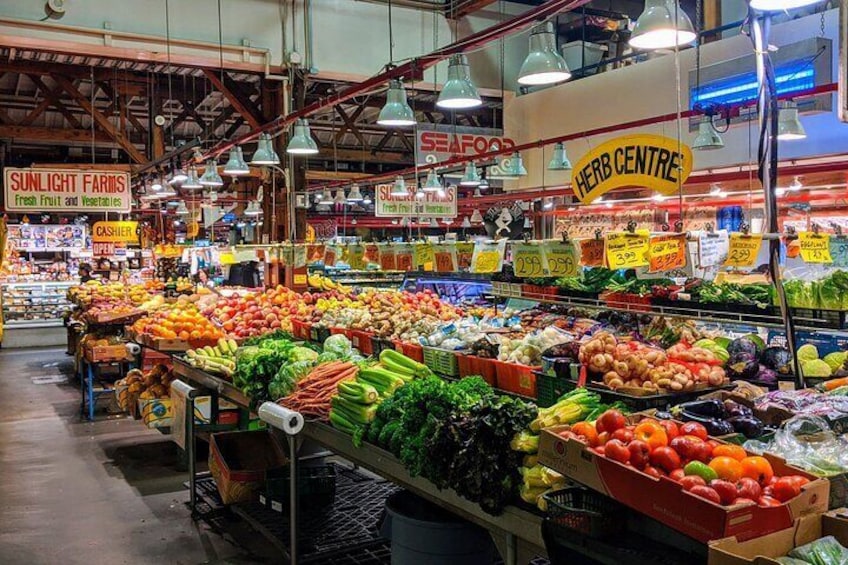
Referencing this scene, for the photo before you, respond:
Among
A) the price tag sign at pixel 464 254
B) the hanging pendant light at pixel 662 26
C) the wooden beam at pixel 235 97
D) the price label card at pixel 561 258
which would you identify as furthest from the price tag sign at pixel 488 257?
the wooden beam at pixel 235 97

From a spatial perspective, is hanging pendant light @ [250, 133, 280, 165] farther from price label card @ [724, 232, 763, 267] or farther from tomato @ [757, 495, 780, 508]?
tomato @ [757, 495, 780, 508]

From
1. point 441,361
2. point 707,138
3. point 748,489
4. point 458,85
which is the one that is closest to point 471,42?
point 458,85

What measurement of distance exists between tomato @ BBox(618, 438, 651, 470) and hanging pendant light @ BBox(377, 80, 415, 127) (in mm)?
3420

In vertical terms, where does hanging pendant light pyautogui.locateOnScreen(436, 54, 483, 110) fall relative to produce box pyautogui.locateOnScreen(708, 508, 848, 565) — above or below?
above

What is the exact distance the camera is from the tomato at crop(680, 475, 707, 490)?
2.26 metres

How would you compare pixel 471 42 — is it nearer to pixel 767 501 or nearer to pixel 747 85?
pixel 767 501

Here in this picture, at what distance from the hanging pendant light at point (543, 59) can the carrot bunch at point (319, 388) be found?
6.72ft

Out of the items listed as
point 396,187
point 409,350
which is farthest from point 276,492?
point 396,187

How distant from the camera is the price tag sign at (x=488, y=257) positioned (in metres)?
6.09

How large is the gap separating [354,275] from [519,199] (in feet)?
11.4

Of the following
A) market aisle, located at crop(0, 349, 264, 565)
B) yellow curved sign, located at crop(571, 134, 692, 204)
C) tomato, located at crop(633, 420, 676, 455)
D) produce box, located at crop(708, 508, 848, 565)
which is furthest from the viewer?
market aisle, located at crop(0, 349, 264, 565)

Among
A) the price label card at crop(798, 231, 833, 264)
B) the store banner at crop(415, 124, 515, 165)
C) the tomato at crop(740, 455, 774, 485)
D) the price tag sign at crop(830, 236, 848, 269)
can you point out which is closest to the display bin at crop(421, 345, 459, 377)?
the tomato at crop(740, 455, 774, 485)

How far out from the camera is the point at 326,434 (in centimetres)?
432

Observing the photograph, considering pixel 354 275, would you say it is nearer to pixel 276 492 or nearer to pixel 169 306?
pixel 169 306
